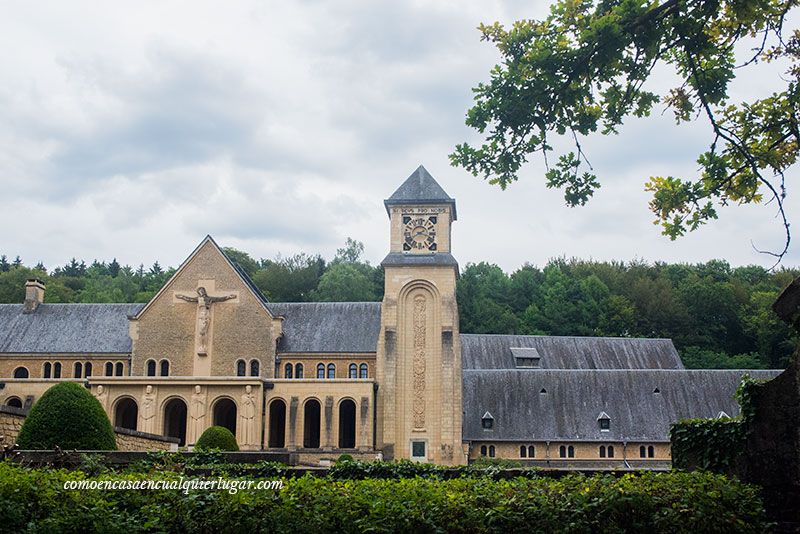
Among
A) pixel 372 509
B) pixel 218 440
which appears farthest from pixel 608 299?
pixel 372 509

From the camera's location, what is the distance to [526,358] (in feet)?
212

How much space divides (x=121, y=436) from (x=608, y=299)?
6479cm

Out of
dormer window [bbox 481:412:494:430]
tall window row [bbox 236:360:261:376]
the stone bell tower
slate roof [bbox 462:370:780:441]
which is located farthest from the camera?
dormer window [bbox 481:412:494:430]

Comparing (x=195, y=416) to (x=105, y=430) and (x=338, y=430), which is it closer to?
(x=338, y=430)

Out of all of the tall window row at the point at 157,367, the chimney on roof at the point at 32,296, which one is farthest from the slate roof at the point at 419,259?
the chimney on roof at the point at 32,296

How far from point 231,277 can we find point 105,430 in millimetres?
29064

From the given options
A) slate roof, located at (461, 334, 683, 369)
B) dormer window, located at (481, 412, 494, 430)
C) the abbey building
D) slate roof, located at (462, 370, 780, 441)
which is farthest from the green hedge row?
slate roof, located at (461, 334, 683, 369)

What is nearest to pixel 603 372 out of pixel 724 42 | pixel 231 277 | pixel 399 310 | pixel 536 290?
pixel 399 310

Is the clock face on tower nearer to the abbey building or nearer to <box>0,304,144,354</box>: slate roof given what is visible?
the abbey building

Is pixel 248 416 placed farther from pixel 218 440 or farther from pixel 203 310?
pixel 218 440

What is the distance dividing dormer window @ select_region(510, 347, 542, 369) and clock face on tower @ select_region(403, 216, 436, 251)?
18.5 m

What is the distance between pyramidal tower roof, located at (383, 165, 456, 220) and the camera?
1960 inches

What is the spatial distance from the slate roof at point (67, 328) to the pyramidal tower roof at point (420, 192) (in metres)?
18.5

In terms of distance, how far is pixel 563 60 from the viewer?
1055cm
